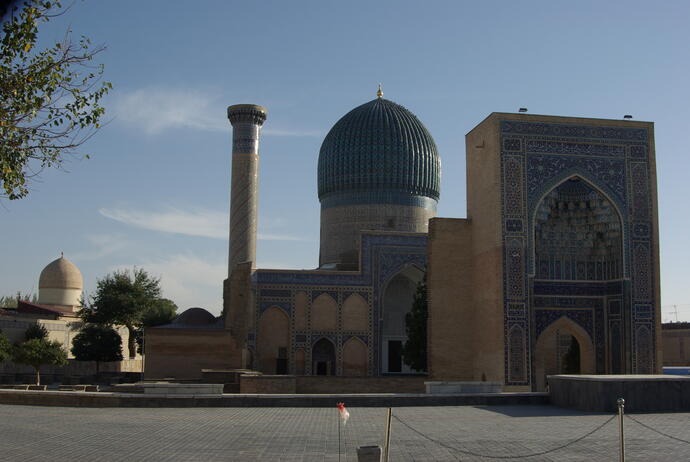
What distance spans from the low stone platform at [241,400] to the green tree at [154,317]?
662 inches

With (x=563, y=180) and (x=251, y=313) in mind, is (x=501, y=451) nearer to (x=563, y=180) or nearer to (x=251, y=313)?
(x=563, y=180)

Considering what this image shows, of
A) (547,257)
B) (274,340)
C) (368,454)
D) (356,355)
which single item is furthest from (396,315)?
(368,454)

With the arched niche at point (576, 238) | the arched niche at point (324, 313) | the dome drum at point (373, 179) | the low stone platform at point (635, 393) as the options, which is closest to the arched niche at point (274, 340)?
the arched niche at point (324, 313)

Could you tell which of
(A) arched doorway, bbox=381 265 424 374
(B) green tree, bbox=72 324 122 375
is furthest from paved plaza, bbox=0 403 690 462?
(B) green tree, bbox=72 324 122 375

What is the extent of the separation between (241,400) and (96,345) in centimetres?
1653

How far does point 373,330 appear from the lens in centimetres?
2422

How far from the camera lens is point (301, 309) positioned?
938 inches

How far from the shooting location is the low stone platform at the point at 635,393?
1036cm

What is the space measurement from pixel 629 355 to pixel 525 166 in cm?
379

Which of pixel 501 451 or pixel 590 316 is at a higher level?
Answer: pixel 590 316

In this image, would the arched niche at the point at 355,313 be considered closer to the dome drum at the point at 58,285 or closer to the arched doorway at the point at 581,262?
the arched doorway at the point at 581,262

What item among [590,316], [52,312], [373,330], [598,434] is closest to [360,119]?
[373,330]

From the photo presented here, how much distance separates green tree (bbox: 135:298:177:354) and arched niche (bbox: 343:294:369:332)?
749 centimetres

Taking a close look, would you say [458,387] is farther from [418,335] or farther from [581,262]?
[418,335]
